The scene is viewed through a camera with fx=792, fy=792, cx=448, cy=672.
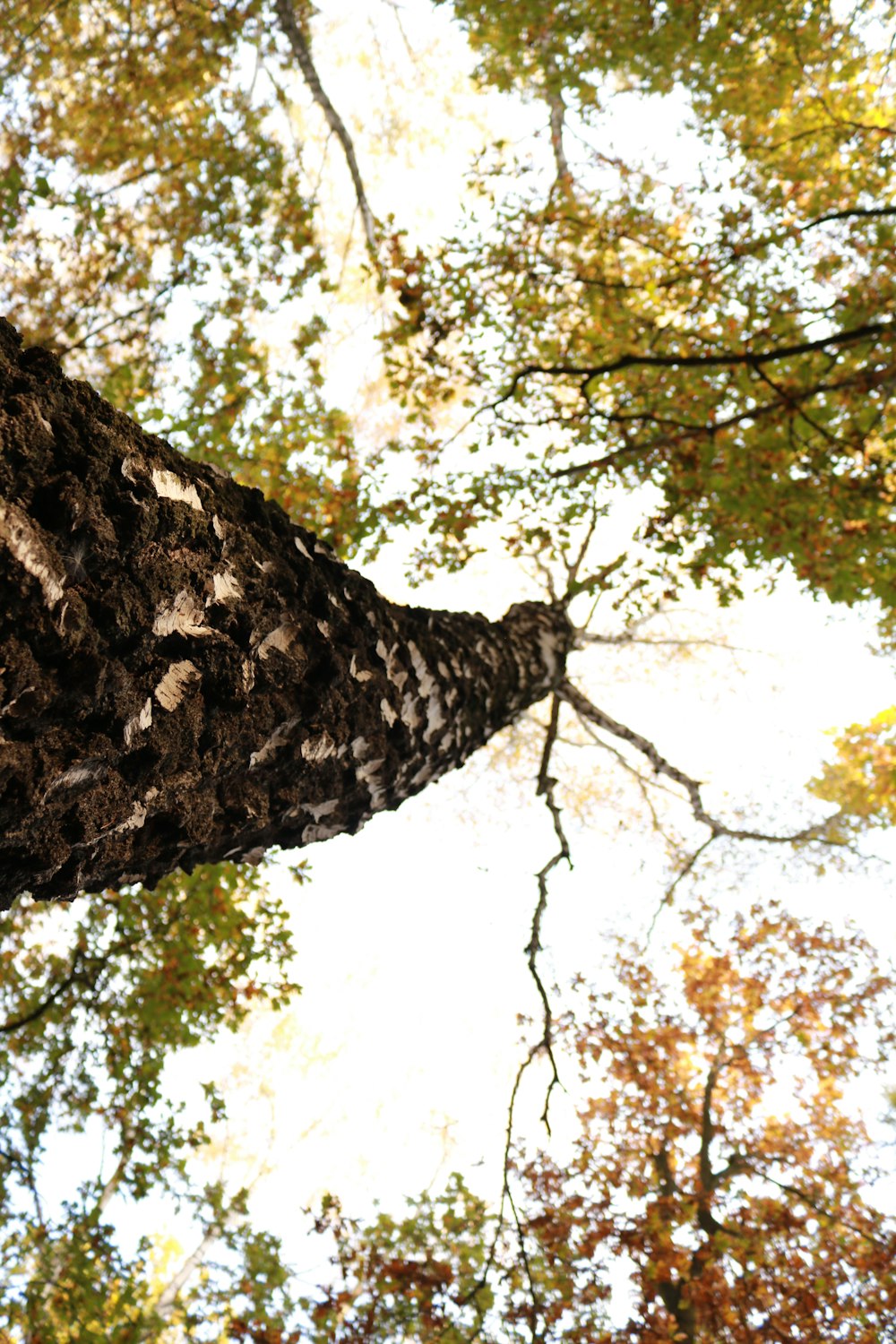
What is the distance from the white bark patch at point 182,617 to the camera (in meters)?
1.53

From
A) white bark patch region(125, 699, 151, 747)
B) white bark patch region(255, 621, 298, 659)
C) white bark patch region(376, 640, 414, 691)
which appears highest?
white bark patch region(376, 640, 414, 691)

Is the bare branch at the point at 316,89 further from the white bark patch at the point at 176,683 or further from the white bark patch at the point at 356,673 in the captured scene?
the white bark patch at the point at 176,683

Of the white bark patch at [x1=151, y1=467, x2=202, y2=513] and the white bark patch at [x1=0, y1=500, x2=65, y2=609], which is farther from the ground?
the white bark patch at [x1=151, y1=467, x2=202, y2=513]

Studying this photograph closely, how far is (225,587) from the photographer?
1809mm

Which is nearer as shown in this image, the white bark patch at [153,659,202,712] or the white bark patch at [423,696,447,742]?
the white bark patch at [153,659,202,712]

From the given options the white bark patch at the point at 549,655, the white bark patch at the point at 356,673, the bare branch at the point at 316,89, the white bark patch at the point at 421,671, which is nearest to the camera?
the white bark patch at the point at 356,673

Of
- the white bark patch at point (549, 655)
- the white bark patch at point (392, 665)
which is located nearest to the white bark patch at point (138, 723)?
the white bark patch at point (392, 665)

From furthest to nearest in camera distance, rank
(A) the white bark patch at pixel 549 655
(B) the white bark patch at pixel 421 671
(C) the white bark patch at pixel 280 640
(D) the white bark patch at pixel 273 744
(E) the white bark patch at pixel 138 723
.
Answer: (A) the white bark patch at pixel 549 655 < (B) the white bark patch at pixel 421 671 < (D) the white bark patch at pixel 273 744 < (C) the white bark patch at pixel 280 640 < (E) the white bark patch at pixel 138 723

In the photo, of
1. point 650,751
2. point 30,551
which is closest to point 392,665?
point 30,551

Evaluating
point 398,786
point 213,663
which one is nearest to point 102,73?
point 398,786

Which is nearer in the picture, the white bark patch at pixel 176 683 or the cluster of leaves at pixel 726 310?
the white bark patch at pixel 176 683

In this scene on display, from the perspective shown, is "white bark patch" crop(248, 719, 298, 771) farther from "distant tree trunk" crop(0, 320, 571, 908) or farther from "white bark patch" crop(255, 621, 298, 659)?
"white bark patch" crop(255, 621, 298, 659)

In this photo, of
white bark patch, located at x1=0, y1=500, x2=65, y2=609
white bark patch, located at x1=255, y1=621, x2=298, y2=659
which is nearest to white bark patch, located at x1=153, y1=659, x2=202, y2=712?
white bark patch, located at x1=255, y1=621, x2=298, y2=659

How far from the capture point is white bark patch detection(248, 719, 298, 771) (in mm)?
2154
